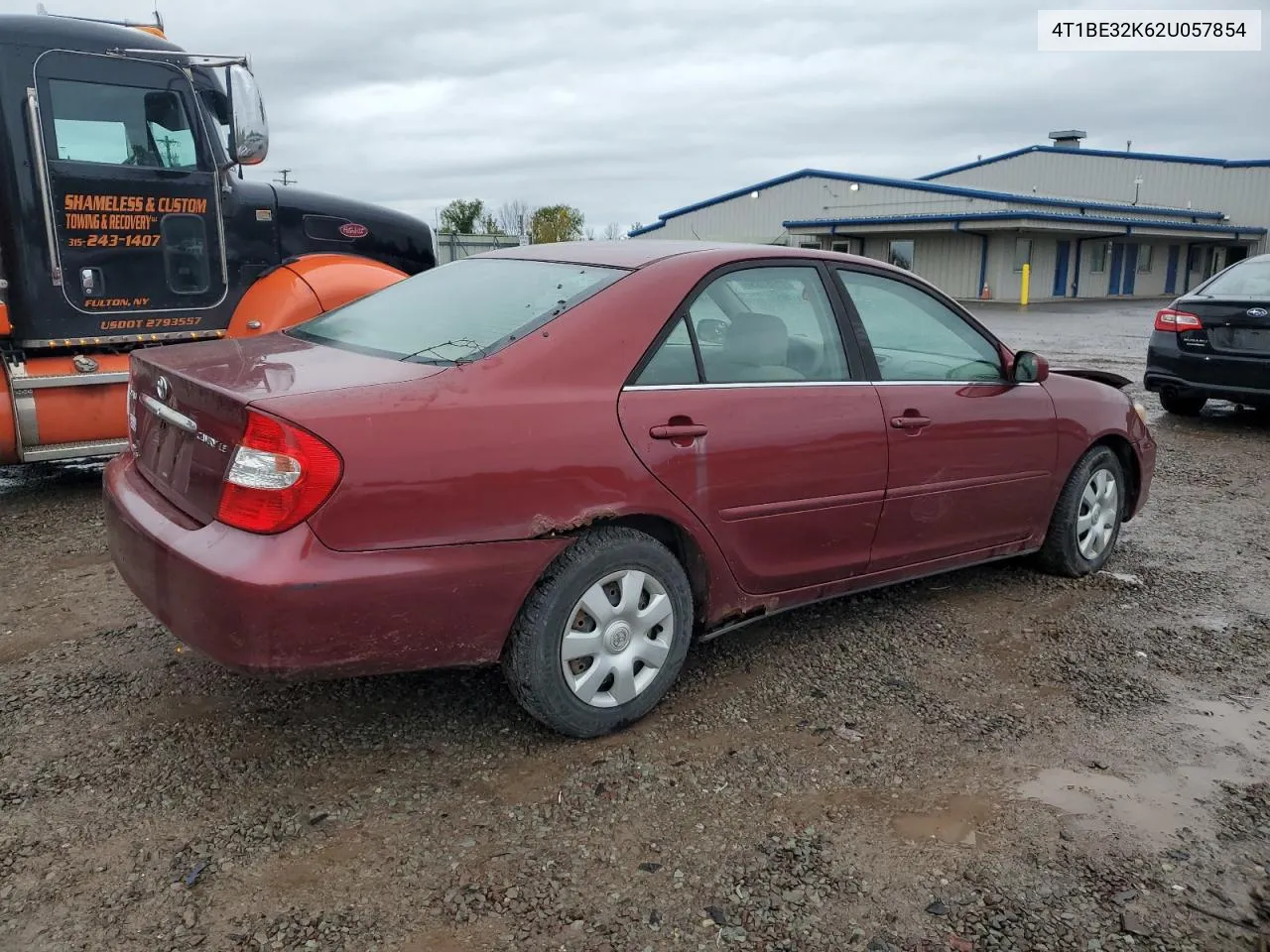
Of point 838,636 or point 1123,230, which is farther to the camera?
point 1123,230

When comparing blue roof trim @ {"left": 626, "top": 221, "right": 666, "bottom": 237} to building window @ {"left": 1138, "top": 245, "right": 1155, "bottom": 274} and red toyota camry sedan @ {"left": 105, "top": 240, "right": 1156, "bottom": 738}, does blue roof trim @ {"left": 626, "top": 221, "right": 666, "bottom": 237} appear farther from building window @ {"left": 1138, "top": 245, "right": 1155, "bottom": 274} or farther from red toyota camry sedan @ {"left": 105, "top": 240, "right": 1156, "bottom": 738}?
red toyota camry sedan @ {"left": 105, "top": 240, "right": 1156, "bottom": 738}

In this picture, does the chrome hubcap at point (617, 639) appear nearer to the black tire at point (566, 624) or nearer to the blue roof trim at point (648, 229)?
the black tire at point (566, 624)

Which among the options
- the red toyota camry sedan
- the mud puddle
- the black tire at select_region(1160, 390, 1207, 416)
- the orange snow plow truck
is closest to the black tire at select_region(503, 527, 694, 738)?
the red toyota camry sedan

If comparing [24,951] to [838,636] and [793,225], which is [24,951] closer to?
[838,636]

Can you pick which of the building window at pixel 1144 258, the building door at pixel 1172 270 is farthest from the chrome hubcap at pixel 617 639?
the building door at pixel 1172 270

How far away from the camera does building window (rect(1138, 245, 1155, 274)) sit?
128 feet

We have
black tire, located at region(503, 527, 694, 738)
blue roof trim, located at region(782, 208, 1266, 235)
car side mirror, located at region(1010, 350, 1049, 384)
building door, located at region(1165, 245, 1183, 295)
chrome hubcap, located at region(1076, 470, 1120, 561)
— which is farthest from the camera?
building door, located at region(1165, 245, 1183, 295)

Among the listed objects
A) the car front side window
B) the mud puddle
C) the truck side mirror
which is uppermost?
the truck side mirror

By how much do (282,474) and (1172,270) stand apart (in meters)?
44.9

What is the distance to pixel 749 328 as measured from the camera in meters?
3.66

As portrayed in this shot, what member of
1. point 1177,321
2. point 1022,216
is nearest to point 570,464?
point 1177,321

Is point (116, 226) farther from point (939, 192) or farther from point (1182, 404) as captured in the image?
point (939, 192)

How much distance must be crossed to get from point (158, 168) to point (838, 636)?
16.6 ft

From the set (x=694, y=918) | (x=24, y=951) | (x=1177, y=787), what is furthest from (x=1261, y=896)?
(x=24, y=951)
